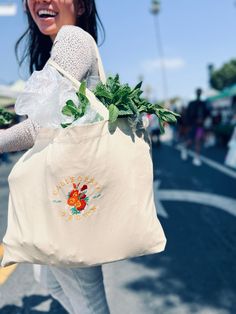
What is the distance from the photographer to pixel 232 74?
262ft

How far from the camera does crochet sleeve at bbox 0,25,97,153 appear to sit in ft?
5.14

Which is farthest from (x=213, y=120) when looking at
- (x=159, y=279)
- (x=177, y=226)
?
(x=159, y=279)

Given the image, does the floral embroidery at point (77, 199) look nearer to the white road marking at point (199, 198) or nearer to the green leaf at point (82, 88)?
the green leaf at point (82, 88)

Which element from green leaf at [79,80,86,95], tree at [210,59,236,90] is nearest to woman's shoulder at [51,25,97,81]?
green leaf at [79,80,86,95]

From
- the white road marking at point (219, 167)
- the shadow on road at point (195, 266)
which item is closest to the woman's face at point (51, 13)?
the shadow on road at point (195, 266)

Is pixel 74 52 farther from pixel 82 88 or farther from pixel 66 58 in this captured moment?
pixel 82 88

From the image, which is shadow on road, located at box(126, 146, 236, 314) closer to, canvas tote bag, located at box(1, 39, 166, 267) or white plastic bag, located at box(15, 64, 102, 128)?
canvas tote bag, located at box(1, 39, 166, 267)

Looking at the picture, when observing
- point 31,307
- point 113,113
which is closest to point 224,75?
point 31,307

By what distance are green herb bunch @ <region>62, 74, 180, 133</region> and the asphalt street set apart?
1633mm

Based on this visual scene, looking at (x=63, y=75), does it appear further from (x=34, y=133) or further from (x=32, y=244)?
(x=32, y=244)

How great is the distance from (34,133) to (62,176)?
0.79 feet

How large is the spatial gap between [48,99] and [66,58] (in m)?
0.19

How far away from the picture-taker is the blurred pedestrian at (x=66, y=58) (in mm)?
1577

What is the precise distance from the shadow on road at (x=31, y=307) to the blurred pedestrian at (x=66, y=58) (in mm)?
777
